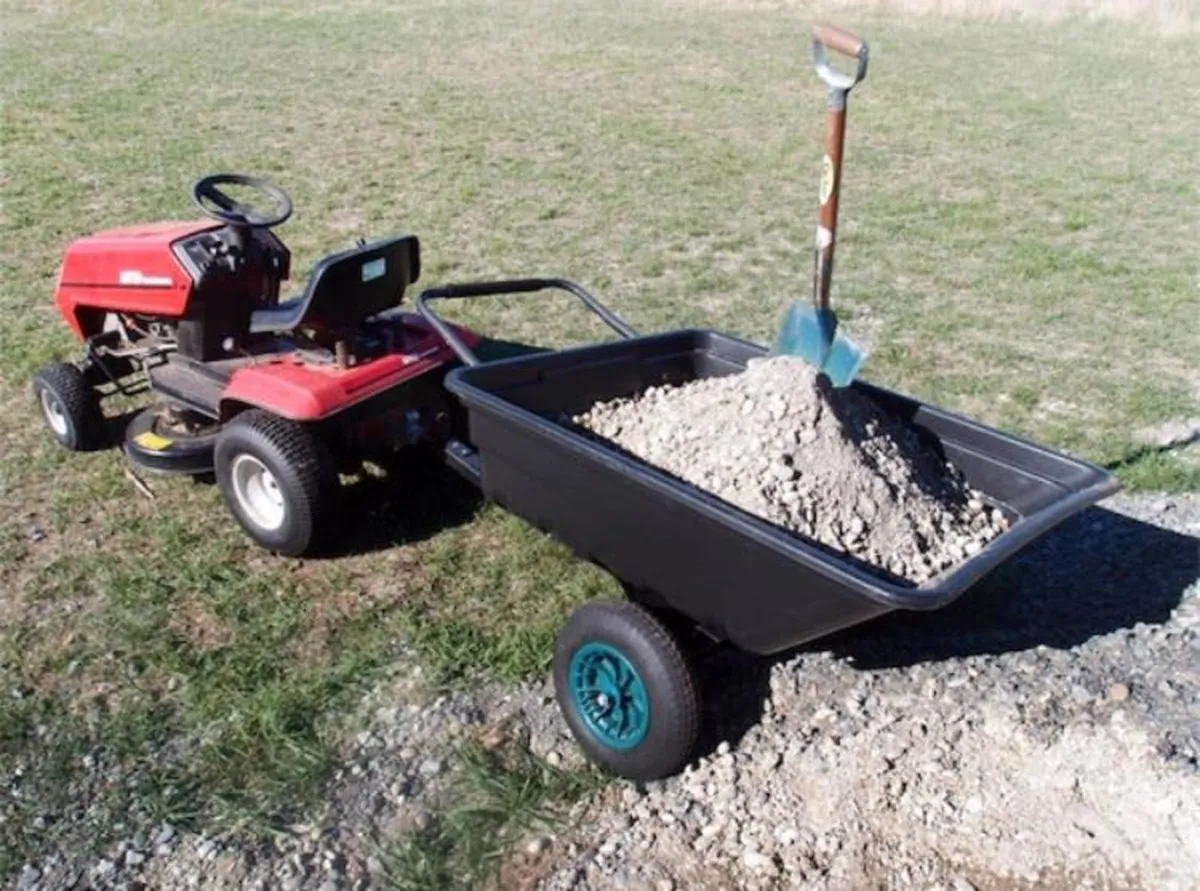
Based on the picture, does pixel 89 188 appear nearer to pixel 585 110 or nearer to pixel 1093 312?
pixel 585 110

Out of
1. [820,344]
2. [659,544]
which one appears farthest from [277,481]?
[820,344]

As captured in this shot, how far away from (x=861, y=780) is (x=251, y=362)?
217 cm

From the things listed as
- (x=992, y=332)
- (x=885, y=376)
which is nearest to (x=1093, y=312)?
(x=992, y=332)

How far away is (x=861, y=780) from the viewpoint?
8.43 ft

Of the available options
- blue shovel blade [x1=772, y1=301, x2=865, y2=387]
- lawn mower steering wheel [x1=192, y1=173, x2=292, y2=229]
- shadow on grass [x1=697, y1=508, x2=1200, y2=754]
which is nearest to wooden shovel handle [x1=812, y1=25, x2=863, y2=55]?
blue shovel blade [x1=772, y1=301, x2=865, y2=387]

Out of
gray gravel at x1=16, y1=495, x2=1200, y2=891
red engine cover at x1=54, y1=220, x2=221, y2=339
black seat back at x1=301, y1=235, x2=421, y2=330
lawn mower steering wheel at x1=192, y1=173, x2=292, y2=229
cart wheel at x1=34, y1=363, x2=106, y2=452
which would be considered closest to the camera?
gray gravel at x1=16, y1=495, x2=1200, y2=891

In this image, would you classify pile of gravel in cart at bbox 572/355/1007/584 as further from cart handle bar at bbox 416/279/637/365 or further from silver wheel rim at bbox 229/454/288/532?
silver wheel rim at bbox 229/454/288/532

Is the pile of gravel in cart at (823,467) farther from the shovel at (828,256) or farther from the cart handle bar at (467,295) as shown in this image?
the cart handle bar at (467,295)

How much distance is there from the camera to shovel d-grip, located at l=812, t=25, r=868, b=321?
8.73 ft

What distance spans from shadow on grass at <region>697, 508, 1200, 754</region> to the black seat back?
4.40 ft

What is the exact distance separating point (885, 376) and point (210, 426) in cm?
247

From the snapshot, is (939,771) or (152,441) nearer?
(939,771)

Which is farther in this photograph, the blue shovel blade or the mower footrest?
the mower footrest

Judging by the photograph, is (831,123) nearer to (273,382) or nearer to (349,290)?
(349,290)
